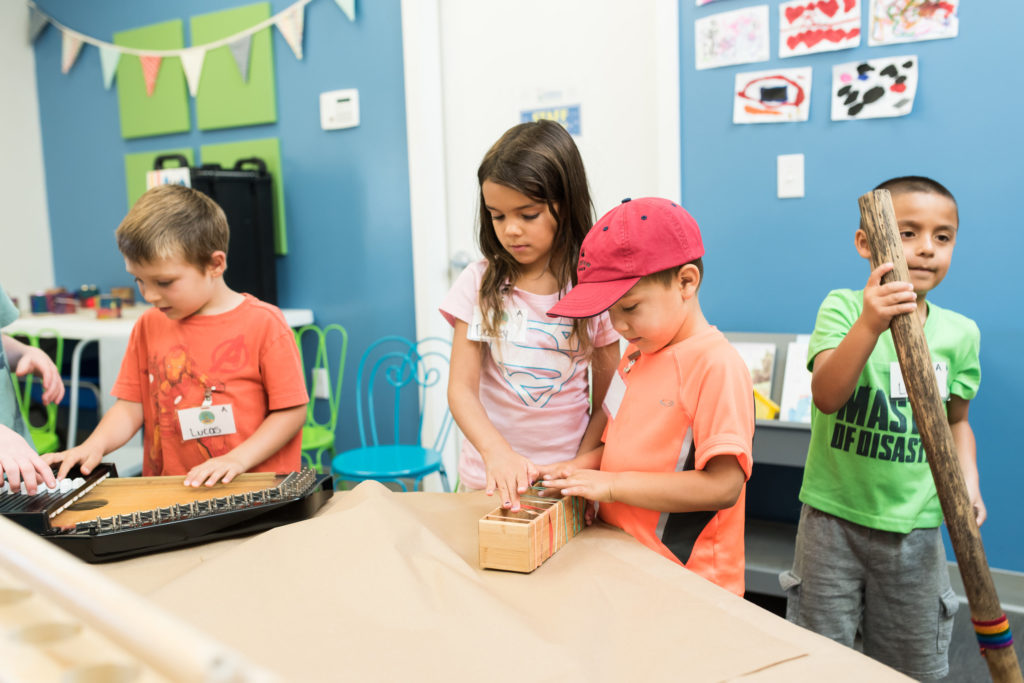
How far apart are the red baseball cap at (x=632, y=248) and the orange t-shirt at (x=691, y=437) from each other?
0.38 ft

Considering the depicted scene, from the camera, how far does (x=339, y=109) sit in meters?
3.15

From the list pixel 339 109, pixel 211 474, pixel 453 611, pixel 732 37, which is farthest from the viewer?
pixel 339 109

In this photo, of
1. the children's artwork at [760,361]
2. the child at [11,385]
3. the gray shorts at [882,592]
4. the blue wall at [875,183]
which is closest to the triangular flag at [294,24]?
the blue wall at [875,183]

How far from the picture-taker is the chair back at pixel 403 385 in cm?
300

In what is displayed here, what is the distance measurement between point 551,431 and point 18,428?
0.98m

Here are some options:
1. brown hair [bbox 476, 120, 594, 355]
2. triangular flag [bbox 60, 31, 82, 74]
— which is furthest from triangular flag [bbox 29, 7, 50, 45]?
brown hair [bbox 476, 120, 594, 355]

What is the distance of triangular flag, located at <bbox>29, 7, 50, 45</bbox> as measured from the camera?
12.9ft

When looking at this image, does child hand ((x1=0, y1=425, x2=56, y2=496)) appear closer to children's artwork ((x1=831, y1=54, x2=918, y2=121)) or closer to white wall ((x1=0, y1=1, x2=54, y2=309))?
Answer: children's artwork ((x1=831, y1=54, x2=918, y2=121))

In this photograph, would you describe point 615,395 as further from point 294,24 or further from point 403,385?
point 294,24

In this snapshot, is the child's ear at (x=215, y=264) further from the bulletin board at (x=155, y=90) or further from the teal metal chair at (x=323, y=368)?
the bulletin board at (x=155, y=90)

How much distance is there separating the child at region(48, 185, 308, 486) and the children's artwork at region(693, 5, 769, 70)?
5.52 feet

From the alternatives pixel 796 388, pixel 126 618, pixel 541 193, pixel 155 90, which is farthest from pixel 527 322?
pixel 155 90

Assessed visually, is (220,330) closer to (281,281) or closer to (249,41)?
(281,281)

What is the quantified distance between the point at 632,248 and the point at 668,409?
0.22 m
